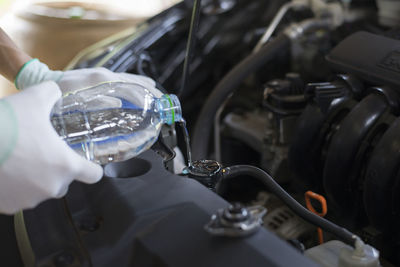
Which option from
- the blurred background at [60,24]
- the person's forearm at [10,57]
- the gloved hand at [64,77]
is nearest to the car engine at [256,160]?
the gloved hand at [64,77]

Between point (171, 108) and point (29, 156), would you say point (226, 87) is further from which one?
point (29, 156)

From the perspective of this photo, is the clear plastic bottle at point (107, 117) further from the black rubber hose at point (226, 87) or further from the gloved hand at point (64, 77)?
the black rubber hose at point (226, 87)

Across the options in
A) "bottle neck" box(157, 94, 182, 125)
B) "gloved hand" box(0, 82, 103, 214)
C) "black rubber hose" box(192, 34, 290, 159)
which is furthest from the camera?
"black rubber hose" box(192, 34, 290, 159)

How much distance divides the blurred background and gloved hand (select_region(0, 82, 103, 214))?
2.03 m

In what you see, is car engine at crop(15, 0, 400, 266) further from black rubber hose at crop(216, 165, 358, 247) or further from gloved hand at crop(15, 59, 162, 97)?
gloved hand at crop(15, 59, 162, 97)

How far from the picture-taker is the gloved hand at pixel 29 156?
Result: 48cm

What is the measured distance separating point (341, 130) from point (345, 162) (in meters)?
0.05

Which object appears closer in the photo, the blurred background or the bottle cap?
the bottle cap

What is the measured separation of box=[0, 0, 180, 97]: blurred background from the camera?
106 inches

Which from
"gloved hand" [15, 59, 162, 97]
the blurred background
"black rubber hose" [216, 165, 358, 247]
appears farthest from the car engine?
the blurred background

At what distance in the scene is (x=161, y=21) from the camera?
1228 mm

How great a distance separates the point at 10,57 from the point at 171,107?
325 millimetres

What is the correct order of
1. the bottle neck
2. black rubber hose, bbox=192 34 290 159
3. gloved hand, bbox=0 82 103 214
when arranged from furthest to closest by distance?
1. black rubber hose, bbox=192 34 290 159
2. the bottle neck
3. gloved hand, bbox=0 82 103 214

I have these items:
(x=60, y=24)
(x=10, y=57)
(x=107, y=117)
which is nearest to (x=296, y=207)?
(x=107, y=117)
